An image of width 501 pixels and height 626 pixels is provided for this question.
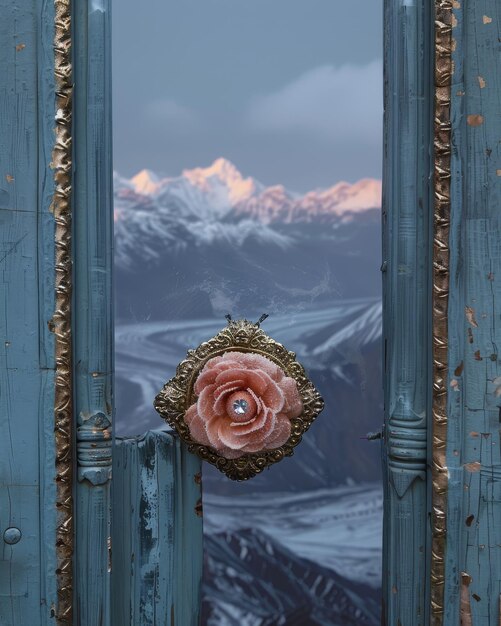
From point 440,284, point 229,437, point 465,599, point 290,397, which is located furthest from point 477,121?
point 465,599

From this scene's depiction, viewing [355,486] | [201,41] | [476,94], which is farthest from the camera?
[355,486]

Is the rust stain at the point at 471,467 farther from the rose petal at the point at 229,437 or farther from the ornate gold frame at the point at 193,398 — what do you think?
the rose petal at the point at 229,437

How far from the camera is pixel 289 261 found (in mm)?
1798

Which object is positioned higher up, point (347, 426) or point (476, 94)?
point (476, 94)

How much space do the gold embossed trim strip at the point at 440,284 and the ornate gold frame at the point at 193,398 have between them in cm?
20

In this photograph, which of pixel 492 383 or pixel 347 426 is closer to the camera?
pixel 492 383

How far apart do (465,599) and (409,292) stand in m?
0.49

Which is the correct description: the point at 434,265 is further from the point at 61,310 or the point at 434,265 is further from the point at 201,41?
the point at 201,41

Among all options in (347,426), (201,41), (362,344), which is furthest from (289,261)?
(201,41)

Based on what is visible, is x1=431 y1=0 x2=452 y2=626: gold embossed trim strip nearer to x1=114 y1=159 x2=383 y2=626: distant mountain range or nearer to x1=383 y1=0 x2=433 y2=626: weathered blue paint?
x1=383 y1=0 x2=433 y2=626: weathered blue paint

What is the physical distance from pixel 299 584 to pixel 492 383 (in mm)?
885

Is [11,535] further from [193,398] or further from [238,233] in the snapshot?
[238,233]

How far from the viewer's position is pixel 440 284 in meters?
1.14

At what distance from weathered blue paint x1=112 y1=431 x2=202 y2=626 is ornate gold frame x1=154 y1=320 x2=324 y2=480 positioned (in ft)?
0.15
